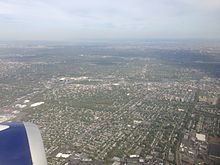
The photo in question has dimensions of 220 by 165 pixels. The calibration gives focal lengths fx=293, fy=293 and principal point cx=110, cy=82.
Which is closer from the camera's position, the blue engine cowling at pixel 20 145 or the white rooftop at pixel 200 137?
the blue engine cowling at pixel 20 145

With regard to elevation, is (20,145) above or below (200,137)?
above

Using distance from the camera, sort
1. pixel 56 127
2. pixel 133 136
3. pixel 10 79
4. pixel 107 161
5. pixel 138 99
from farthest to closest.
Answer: pixel 10 79 → pixel 138 99 → pixel 56 127 → pixel 133 136 → pixel 107 161

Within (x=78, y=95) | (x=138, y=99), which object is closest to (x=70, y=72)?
(x=78, y=95)

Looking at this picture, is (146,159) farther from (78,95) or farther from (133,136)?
(78,95)

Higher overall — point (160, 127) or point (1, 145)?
point (1, 145)

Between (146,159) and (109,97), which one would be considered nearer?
(146,159)

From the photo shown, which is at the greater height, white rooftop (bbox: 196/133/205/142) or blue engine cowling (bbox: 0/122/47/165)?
blue engine cowling (bbox: 0/122/47/165)

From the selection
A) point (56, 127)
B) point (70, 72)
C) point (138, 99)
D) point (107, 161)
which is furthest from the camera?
point (70, 72)

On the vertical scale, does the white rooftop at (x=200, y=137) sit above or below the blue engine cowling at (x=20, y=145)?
below

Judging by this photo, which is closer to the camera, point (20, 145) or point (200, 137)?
point (20, 145)

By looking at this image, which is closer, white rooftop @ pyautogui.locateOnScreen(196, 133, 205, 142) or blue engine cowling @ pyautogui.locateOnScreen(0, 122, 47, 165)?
blue engine cowling @ pyautogui.locateOnScreen(0, 122, 47, 165)
